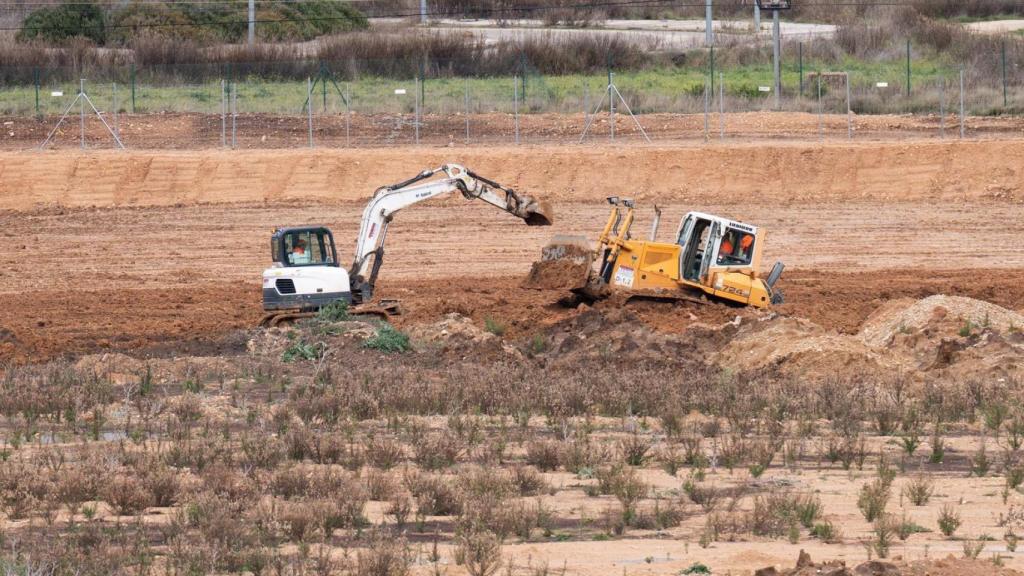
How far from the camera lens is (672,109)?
50562 mm

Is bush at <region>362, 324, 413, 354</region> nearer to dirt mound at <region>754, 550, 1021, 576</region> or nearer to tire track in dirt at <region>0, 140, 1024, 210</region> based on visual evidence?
dirt mound at <region>754, 550, 1021, 576</region>

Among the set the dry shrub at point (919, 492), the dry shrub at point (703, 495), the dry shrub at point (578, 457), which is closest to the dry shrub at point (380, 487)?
the dry shrub at point (578, 457)

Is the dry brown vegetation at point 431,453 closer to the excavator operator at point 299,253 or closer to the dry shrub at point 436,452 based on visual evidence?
the dry shrub at point 436,452

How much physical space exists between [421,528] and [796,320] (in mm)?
10610

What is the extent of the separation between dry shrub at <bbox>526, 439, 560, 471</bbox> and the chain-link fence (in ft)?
100

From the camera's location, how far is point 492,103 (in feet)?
171

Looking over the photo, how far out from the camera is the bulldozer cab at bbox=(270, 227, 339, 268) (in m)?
23.9

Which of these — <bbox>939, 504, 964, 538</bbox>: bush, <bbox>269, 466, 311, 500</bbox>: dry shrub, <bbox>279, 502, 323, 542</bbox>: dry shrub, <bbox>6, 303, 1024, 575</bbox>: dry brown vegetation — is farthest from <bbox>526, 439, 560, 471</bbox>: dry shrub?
<bbox>939, 504, 964, 538</bbox>: bush

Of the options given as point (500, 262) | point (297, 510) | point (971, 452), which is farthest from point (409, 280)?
point (297, 510)

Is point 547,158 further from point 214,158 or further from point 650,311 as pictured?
point 650,311

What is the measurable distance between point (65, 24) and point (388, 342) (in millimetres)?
53202

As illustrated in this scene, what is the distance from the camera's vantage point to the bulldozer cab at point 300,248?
2389cm

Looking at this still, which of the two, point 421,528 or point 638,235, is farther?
point 638,235

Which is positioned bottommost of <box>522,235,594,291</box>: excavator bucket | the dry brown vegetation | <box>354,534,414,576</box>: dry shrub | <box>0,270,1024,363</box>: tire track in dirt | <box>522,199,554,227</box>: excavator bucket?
<box>0,270,1024,363</box>: tire track in dirt
